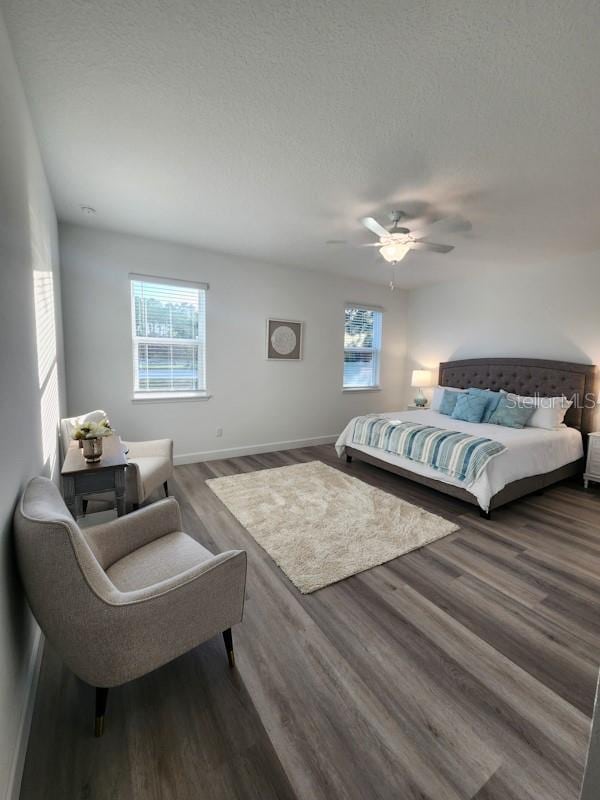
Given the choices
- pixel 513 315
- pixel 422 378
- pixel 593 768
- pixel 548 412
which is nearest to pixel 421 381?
pixel 422 378

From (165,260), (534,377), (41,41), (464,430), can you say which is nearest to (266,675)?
(41,41)

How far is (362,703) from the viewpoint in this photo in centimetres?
141

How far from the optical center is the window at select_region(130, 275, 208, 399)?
398 centimetres

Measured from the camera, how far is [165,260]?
13.2 ft

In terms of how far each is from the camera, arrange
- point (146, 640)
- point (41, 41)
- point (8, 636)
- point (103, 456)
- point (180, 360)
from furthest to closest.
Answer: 1. point (180, 360)
2. point (103, 456)
3. point (41, 41)
4. point (146, 640)
5. point (8, 636)

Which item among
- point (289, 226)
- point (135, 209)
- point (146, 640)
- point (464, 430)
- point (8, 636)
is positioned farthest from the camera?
point (464, 430)

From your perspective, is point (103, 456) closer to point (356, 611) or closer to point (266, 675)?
point (266, 675)

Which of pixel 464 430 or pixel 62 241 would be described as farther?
pixel 464 430

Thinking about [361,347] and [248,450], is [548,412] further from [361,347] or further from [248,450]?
[248,450]

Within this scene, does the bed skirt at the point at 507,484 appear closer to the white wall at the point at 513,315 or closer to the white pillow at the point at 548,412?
the white pillow at the point at 548,412

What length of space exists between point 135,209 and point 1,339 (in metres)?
2.51

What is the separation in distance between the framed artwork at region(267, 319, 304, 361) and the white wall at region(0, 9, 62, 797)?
2.94 metres

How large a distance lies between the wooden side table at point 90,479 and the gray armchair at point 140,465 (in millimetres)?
250

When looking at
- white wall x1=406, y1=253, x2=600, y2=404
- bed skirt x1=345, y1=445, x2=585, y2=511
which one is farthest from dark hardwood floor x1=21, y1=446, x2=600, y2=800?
white wall x1=406, y1=253, x2=600, y2=404
